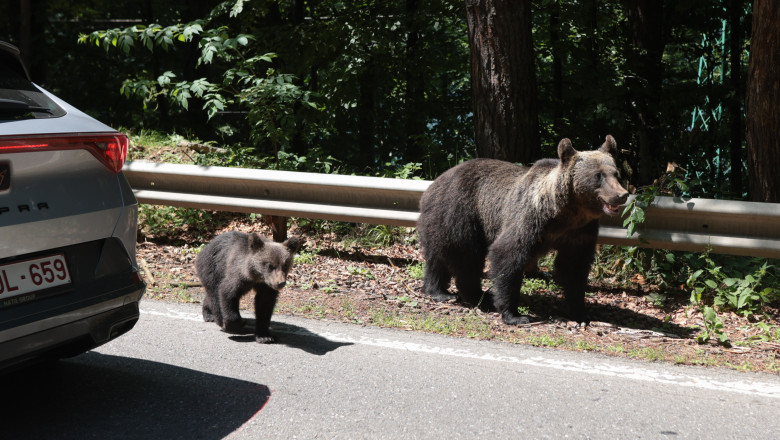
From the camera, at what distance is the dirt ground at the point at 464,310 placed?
5359 millimetres

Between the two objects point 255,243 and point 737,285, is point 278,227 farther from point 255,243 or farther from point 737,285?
point 737,285

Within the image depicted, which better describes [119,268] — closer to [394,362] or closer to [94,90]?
[394,362]

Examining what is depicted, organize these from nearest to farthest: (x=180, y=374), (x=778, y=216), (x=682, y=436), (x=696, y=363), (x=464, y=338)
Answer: (x=682, y=436), (x=180, y=374), (x=696, y=363), (x=464, y=338), (x=778, y=216)

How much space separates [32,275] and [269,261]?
6.02 ft

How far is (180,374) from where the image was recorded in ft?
15.0

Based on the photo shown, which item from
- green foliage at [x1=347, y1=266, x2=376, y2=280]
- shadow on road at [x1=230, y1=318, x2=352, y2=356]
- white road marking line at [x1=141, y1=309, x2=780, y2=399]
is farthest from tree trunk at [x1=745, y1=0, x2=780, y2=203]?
shadow on road at [x1=230, y1=318, x2=352, y2=356]

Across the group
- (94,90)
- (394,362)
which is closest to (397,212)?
(394,362)

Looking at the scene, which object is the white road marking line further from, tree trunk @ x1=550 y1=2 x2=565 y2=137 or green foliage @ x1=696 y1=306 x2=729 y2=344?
tree trunk @ x1=550 y1=2 x2=565 y2=137

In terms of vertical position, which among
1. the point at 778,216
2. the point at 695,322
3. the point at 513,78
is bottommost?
the point at 695,322

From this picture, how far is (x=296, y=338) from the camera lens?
5.35 metres

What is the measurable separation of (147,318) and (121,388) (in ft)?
4.74

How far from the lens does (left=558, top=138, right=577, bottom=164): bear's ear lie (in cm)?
589

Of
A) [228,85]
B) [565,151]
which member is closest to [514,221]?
[565,151]

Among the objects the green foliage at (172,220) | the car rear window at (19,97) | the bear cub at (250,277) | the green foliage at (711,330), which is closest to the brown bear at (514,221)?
the green foliage at (711,330)
